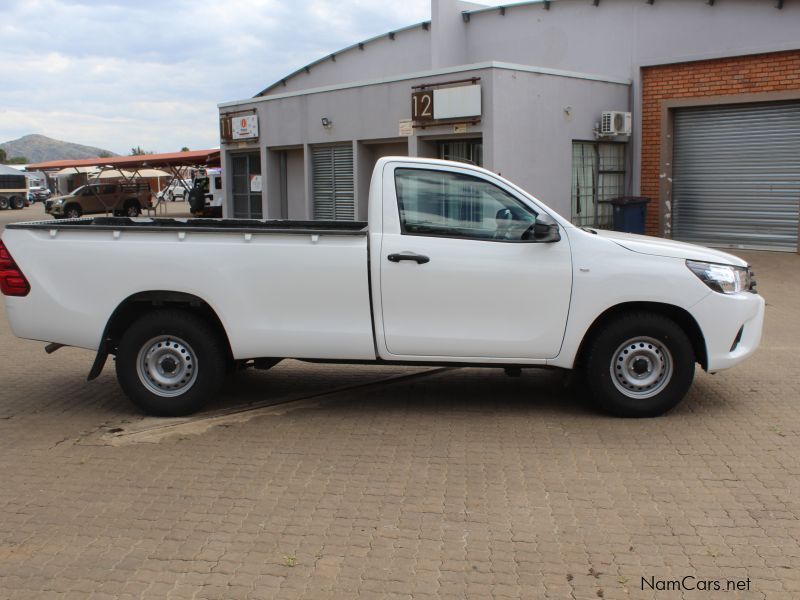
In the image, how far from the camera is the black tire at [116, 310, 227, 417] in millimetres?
6559

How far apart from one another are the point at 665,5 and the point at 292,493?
17.8m

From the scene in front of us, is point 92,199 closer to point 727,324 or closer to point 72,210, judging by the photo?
point 72,210

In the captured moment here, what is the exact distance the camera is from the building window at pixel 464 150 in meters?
19.1

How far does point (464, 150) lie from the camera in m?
19.4

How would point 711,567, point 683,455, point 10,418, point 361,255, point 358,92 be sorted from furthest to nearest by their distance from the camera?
1. point 358,92
2. point 10,418
3. point 361,255
4. point 683,455
5. point 711,567

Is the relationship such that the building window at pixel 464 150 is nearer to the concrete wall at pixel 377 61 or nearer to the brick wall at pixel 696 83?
the brick wall at pixel 696 83

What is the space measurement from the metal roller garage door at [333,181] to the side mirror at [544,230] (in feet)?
52.3

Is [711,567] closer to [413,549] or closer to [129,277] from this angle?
[413,549]

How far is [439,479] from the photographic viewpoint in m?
5.29

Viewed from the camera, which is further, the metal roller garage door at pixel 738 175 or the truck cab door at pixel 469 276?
the metal roller garage door at pixel 738 175

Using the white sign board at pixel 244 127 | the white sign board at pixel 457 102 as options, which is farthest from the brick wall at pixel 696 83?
the white sign board at pixel 244 127

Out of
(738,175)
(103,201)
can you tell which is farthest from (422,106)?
(103,201)

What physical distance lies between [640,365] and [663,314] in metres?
0.41

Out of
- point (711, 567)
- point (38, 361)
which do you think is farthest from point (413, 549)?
point (38, 361)
